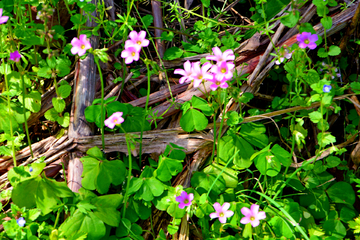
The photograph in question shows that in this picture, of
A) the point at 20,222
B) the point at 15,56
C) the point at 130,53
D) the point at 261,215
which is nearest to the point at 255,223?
the point at 261,215

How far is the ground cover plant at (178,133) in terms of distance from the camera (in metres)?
1.96

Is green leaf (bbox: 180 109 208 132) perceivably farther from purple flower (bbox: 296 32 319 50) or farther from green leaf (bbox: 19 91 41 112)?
green leaf (bbox: 19 91 41 112)

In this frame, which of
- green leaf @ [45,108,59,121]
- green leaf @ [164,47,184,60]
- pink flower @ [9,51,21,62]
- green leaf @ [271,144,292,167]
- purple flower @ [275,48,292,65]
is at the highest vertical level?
green leaf @ [164,47,184,60]

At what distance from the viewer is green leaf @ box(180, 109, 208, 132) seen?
217cm

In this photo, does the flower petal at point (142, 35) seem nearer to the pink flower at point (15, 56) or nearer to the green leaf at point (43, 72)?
the green leaf at point (43, 72)

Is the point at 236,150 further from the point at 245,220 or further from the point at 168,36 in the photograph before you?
the point at 168,36

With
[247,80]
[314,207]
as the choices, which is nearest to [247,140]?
[247,80]

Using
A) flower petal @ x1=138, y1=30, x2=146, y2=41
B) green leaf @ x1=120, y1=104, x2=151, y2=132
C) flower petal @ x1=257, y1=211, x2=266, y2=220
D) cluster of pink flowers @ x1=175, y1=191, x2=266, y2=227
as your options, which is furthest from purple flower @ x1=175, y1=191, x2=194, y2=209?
flower petal @ x1=138, y1=30, x2=146, y2=41

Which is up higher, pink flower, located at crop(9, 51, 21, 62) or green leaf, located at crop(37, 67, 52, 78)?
pink flower, located at crop(9, 51, 21, 62)

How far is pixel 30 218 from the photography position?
1.91 metres

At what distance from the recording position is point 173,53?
262cm

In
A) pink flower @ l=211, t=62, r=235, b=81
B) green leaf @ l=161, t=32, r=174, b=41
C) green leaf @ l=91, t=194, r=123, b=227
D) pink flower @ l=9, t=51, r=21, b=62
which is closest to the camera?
pink flower @ l=211, t=62, r=235, b=81

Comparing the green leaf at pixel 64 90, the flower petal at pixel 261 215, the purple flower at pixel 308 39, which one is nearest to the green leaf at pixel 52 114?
the green leaf at pixel 64 90

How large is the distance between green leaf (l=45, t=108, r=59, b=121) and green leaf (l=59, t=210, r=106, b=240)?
32.7 inches
